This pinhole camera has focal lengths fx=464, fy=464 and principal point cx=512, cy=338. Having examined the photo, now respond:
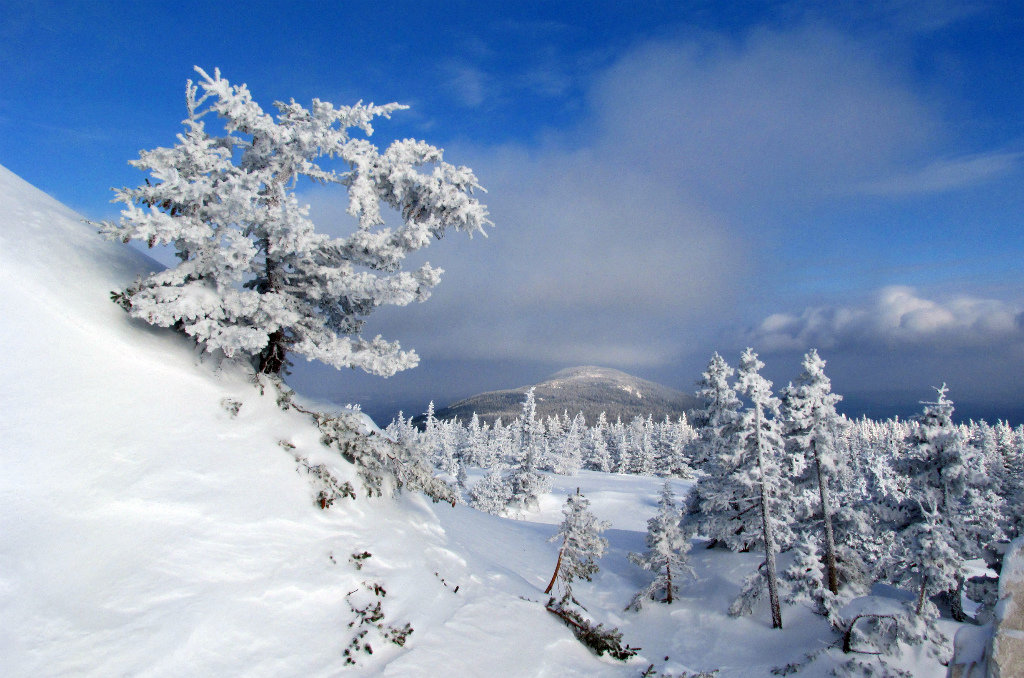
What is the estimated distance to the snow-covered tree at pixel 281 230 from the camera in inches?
366

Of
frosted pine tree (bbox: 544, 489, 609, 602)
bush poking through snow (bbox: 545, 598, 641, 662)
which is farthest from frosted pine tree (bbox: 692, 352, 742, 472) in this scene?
bush poking through snow (bbox: 545, 598, 641, 662)

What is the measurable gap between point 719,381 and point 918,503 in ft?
32.1

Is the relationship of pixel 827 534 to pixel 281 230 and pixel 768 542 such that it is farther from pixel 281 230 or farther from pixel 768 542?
pixel 281 230

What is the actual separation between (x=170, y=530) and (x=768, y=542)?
22664 mm

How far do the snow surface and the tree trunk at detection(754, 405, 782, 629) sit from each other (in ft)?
44.7

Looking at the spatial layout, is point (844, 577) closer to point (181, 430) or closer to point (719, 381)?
point (719, 381)

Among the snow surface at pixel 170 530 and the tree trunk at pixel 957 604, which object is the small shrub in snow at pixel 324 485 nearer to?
the snow surface at pixel 170 530

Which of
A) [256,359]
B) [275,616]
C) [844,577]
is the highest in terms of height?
[256,359]

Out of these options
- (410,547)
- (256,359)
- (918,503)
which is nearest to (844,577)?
(918,503)

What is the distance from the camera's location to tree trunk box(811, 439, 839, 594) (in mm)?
22453

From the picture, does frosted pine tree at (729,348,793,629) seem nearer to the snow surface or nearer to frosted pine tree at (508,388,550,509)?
the snow surface

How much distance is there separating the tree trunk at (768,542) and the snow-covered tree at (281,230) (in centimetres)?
1723

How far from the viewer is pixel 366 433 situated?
11445mm

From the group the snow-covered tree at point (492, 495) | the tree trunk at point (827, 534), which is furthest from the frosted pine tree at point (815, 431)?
the snow-covered tree at point (492, 495)
